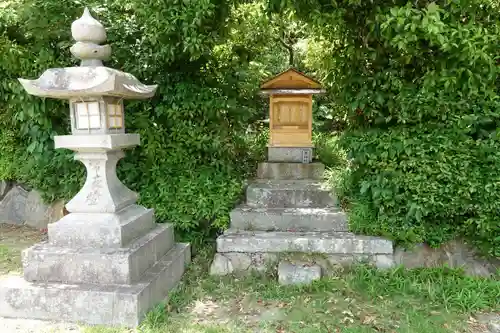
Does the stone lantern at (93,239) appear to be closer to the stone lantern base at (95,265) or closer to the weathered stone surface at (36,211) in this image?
the stone lantern base at (95,265)

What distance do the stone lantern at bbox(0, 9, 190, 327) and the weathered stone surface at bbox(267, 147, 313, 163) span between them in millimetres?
2606

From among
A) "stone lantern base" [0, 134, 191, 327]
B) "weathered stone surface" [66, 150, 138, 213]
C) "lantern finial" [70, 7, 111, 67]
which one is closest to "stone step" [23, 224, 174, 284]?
"stone lantern base" [0, 134, 191, 327]

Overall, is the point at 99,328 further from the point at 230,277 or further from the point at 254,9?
the point at 254,9

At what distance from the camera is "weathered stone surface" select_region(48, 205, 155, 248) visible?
11.9ft

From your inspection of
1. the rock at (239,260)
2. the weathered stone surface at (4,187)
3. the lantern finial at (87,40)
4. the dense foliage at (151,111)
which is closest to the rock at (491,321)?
the rock at (239,260)

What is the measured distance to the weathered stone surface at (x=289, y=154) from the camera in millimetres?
6105

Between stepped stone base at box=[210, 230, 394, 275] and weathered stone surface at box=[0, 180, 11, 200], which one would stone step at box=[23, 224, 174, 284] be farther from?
weathered stone surface at box=[0, 180, 11, 200]

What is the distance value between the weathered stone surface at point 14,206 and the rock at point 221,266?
3.34 m

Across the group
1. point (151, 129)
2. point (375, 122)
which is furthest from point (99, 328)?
point (375, 122)

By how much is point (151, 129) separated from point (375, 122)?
2621 mm

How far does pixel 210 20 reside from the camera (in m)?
4.36

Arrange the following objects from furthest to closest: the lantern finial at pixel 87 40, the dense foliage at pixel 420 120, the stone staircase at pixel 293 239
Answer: the stone staircase at pixel 293 239 → the dense foliage at pixel 420 120 → the lantern finial at pixel 87 40

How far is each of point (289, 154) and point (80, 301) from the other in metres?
3.64

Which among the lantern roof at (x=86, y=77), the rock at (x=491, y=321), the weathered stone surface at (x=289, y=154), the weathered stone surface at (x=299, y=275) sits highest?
the lantern roof at (x=86, y=77)
